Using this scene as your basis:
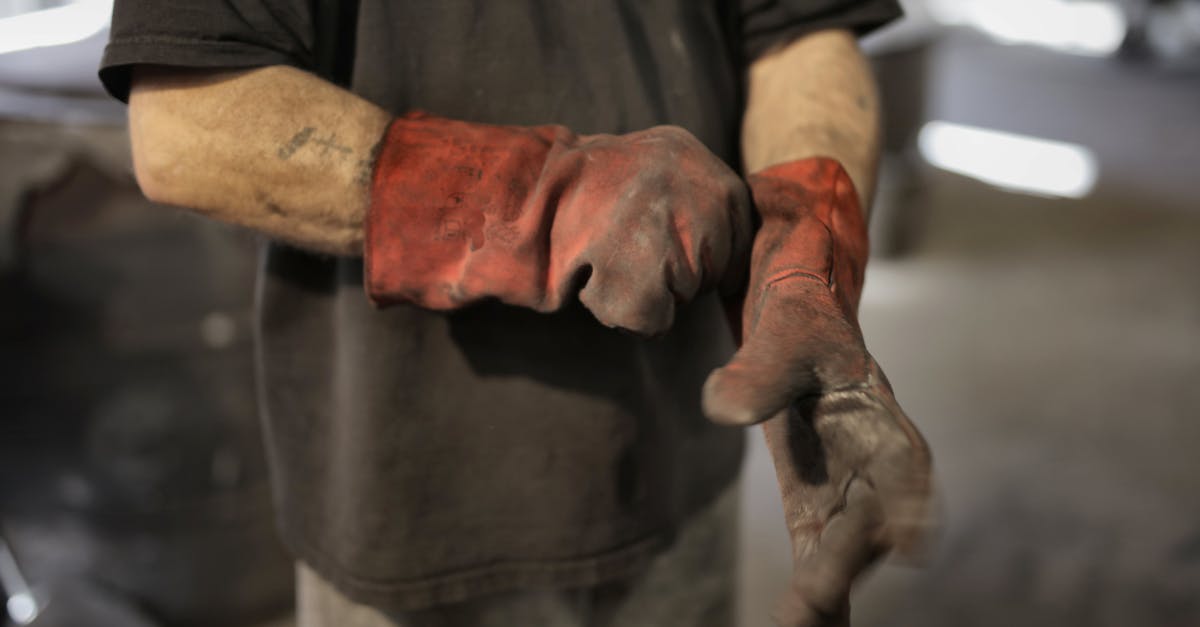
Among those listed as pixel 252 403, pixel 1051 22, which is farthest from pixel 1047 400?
pixel 1051 22

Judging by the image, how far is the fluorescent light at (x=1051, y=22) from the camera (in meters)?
5.62

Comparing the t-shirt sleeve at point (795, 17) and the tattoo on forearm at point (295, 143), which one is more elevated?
the t-shirt sleeve at point (795, 17)

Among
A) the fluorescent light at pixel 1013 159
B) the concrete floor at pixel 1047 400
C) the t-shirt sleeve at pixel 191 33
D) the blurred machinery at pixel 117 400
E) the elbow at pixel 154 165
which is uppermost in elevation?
the t-shirt sleeve at pixel 191 33

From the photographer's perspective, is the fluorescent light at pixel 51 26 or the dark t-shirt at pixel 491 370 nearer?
the dark t-shirt at pixel 491 370

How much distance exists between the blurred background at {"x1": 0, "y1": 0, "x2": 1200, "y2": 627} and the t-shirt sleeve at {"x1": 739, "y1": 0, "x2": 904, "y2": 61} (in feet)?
1.50

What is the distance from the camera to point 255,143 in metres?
0.60

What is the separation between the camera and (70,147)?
4.39 ft

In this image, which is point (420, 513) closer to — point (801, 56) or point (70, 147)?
point (801, 56)

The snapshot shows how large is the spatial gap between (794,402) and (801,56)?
41 centimetres

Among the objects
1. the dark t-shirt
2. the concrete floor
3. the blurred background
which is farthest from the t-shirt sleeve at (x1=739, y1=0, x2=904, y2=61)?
the concrete floor

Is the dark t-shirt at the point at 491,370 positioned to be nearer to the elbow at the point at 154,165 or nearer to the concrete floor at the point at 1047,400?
the elbow at the point at 154,165

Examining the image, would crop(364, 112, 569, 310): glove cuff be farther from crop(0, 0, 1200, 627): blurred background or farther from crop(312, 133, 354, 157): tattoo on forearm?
crop(0, 0, 1200, 627): blurred background

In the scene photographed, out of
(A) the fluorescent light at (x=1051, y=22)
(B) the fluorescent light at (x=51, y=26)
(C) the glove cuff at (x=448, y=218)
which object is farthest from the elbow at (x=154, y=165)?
(A) the fluorescent light at (x=1051, y=22)

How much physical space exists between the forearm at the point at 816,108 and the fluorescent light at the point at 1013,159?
3059 mm
